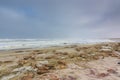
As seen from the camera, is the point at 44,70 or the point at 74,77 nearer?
the point at 74,77

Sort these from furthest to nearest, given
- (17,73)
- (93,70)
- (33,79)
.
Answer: (93,70)
(17,73)
(33,79)

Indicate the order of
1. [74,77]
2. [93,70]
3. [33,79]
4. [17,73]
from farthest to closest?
[93,70] < [17,73] < [74,77] < [33,79]

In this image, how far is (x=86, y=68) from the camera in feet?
17.6

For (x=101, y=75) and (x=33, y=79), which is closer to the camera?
(x=33, y=79)

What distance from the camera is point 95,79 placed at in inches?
168

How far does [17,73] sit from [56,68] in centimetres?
121

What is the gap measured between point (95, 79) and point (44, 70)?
58.8 inches

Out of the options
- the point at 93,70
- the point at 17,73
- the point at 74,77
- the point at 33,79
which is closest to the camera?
the point at 33,79

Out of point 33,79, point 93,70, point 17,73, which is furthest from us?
point 93,70

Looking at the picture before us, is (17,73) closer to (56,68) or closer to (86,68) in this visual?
(56,68)

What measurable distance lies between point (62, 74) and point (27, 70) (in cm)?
108

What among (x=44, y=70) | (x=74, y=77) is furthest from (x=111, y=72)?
(x=44, y=70)

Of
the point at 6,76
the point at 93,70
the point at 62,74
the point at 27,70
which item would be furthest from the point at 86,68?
the point at 6,76

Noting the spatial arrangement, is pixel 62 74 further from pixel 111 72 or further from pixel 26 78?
pixel 111 72
